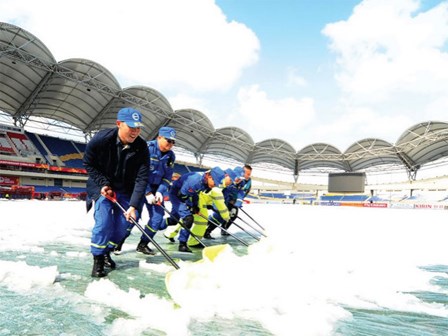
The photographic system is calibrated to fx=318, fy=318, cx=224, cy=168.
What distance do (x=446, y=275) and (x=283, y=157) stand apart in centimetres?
4425

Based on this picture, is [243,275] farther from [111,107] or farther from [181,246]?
[111,107]

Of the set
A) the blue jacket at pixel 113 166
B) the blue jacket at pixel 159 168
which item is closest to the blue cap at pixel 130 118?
the blue jacket at pixel 113 166

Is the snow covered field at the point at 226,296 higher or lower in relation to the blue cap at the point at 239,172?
lower

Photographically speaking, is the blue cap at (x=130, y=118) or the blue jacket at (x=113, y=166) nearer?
the blue cap at (x=130, y=118)

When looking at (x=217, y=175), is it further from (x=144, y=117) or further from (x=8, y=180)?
(x=144, y=117)

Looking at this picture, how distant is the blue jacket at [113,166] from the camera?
3234 millimetres

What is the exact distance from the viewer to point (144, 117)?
34.6 metres

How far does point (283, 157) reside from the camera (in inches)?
1857

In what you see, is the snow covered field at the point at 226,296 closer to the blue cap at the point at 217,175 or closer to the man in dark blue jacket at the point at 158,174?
the man in dark blue jacket at the point at 158,174

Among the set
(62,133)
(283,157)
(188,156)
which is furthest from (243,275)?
(283,157)

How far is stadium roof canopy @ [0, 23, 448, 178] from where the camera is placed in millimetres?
23594

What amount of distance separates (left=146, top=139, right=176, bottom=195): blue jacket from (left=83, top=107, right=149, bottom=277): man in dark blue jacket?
118cm

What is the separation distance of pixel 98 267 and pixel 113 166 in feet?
3.32

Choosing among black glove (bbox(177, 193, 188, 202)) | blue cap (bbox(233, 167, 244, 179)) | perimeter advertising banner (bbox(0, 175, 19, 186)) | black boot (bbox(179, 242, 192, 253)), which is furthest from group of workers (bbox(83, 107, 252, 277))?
Result: perimeter advertising banner (bbox(0, 175, 19, 186))
